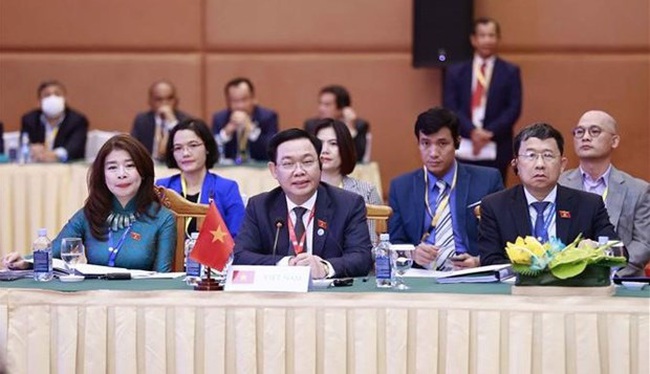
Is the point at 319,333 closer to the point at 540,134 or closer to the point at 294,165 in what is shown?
the point at 294,165

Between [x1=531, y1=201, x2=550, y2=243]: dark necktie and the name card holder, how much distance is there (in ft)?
3.50

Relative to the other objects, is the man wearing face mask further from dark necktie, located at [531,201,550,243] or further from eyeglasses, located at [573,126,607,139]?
dark necktie, located at [531,201,550,243]

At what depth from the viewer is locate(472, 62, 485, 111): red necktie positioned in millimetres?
9516

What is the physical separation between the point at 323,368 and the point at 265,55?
629cm

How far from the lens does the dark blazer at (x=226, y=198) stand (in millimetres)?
6156

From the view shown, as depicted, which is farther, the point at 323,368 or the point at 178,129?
the point at 178,129

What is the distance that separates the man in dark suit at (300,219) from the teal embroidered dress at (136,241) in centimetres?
39

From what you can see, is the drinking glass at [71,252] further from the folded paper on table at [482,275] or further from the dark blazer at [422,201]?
the dark blazer at [422,201]

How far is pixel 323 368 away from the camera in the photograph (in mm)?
4512

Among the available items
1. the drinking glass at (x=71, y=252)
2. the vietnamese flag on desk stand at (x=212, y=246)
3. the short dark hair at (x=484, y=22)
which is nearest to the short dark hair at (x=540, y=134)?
the vietnamese flag on desk stand at (x=212, y=246)

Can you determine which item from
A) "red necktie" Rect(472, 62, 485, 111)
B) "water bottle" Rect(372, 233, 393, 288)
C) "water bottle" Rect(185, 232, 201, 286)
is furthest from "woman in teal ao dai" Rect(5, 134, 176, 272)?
"red necktie" Rect(472, 62, 485, 111)

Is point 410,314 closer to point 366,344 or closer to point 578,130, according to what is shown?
point 366,344

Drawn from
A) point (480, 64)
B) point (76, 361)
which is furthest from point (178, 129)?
point (480, 64)

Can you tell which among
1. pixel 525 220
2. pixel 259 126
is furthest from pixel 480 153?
pixel 525 220
